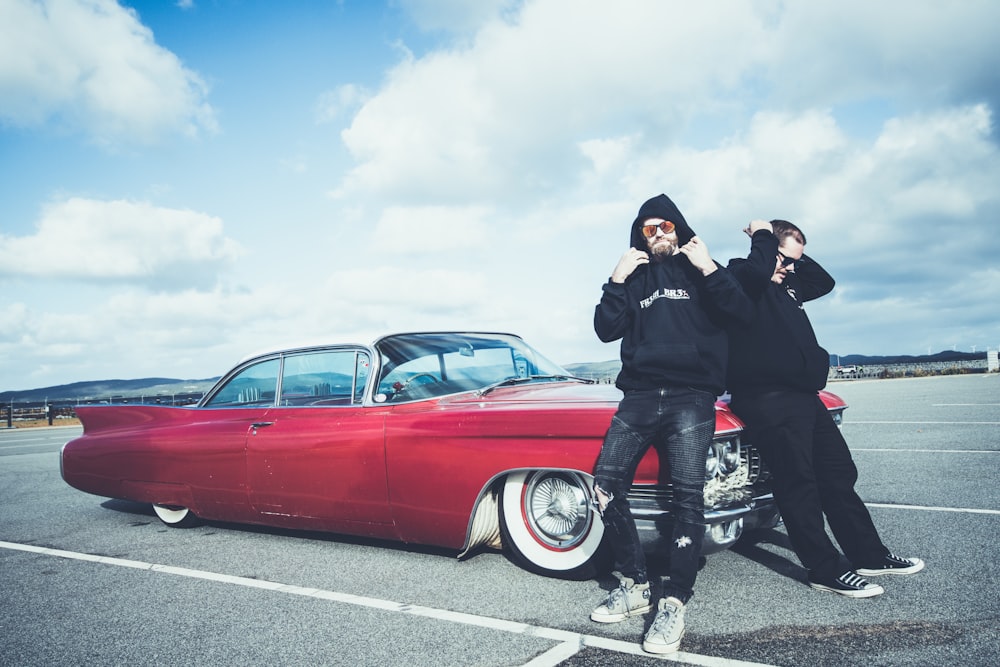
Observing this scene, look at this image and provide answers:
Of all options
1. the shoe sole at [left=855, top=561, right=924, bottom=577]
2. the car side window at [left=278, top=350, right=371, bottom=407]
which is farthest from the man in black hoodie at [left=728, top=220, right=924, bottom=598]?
the car side window at [left=278, top=350, right=371, bottom=407]

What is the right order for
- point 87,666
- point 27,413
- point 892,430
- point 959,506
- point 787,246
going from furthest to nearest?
1. point 27,413
2. point 892,430
3. point 959,506
4. point 787,246
5. point 87,666

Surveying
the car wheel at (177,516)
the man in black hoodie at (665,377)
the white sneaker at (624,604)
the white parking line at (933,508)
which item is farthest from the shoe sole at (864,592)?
the car wheel at (177,516)

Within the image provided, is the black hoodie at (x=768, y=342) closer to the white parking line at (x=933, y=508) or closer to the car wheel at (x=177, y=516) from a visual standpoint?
the white parking line at (x=933, y=508)

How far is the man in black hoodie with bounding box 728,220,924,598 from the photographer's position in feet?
10.9

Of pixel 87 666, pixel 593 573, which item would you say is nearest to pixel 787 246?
pixel 593 573

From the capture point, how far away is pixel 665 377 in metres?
3.04

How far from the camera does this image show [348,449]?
4238mm

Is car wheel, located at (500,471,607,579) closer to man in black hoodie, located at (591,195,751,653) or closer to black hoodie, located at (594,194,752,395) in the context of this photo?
man in black hoodie, located at (591,195,751,653)

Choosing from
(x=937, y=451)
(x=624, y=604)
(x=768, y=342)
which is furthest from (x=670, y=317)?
(x=937, y=451)

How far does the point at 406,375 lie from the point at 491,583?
4.82ft

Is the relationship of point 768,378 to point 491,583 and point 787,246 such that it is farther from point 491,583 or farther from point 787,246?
point 491,583

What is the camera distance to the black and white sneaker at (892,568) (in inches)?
140

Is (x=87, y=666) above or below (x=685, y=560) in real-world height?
below

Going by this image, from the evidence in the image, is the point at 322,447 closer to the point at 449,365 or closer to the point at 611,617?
the point at 449,365
